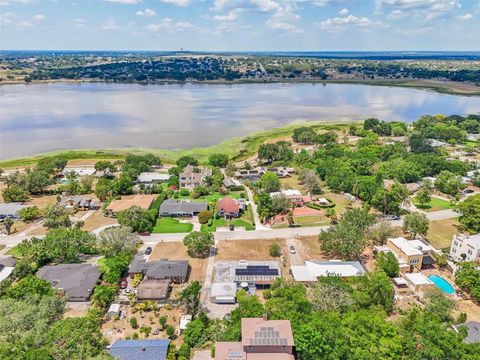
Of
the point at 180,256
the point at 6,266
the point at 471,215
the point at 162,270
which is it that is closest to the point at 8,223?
the point at 6,266

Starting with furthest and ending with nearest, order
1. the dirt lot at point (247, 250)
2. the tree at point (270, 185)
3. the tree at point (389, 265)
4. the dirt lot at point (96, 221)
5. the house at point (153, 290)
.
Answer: the tree at point (270, 185) < the dirt lot at point (96, 221) < the dirt lot at point (247, 250) < the tree at point (389, 265) < the house at point (153, 290)

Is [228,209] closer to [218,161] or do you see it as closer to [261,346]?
[218,161]

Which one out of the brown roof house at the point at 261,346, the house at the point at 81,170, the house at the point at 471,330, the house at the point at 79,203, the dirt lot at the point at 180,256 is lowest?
the dirt lot at the point at 180,256

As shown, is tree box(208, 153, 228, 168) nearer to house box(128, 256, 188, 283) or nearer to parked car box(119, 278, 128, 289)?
house box(128, 256, 188, 283)

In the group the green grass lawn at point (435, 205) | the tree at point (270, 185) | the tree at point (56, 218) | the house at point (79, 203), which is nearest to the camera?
the tree at point (56, 218)

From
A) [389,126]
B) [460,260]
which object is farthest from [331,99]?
[460,260]

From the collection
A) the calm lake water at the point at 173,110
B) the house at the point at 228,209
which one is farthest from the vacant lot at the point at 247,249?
the calm lake water at the point at 173,110

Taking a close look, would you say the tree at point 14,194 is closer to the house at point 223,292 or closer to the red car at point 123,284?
the red car at point 123,284

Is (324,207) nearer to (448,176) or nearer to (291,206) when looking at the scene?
(291,206)
